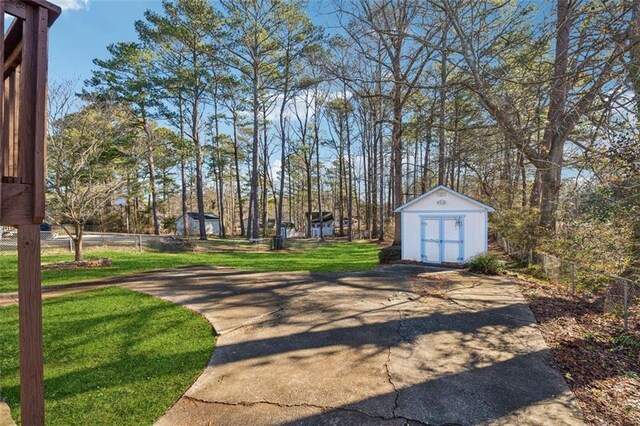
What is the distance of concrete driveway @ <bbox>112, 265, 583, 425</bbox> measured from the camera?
279cm

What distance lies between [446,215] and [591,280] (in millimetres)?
5814

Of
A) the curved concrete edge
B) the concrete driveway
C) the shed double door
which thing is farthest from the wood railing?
the shed double door

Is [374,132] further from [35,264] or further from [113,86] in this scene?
→ [35,264]

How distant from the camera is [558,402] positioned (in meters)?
2.98

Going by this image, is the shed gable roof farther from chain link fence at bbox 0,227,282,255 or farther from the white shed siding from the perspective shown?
chain link fence at bbox 0,227,282,255

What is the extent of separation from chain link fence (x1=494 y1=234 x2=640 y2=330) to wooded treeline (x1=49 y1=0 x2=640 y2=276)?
1.35 feet

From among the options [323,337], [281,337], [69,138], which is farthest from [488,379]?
[69,138]

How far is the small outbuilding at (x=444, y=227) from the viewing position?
11.7 meters

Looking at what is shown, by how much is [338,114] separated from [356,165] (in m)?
6.29

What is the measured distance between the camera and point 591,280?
6.38 m

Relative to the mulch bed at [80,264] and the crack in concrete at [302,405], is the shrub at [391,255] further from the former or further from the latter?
the crack in concrete at [302,405]

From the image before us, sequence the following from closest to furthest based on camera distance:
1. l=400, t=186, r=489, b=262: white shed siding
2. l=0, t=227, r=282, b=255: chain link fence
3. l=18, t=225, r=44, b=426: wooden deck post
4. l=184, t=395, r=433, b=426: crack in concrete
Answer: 1. l=18, t=225, r=44, b=426: wooden deck post
2. l=184, t=395, r=433, b=426: crack in concrete
3. l=400, t=186, r=489, b=262: white shed siding
4. l=0, t=227, r=282, b=255: chain link fence

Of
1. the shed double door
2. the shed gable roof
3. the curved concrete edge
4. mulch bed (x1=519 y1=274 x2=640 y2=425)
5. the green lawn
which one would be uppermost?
the shed gable roof

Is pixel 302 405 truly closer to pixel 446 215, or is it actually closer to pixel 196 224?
pixel 446 215
